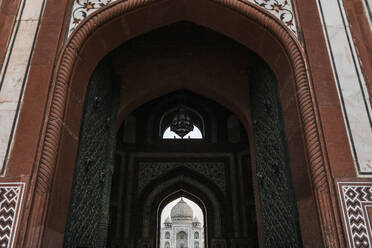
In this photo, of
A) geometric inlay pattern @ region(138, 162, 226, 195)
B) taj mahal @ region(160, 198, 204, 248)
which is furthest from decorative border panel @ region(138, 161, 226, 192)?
taj mahal @ region(160, 198, 204, 248)

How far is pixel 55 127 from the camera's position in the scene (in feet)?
8.04

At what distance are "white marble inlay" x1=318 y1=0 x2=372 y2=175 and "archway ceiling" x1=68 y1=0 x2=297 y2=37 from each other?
0.28m

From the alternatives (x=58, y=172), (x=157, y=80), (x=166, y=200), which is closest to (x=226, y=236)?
(x=166, y=200)

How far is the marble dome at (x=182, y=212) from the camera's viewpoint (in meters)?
25.9

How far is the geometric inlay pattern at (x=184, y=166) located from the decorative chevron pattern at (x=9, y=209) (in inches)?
178

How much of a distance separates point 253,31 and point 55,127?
1.86 m

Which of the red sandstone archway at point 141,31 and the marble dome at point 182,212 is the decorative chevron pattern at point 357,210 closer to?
the red sandstone archway at point 141,31

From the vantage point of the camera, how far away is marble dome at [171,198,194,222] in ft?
85.1

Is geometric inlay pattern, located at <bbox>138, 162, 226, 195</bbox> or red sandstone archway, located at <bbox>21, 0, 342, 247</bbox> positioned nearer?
red sandstone archway, located at <bbox>21, 0, 342, 247</bbox>

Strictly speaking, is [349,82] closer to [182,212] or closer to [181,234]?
[182,212]

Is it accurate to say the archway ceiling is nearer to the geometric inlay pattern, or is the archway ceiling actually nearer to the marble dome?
the geometric inlay pattern

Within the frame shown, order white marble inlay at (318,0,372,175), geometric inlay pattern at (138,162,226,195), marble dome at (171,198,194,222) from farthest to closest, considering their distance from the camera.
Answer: marble dome at (171,198,194,222) < geometric inlay pattern at (138,162,226,195) < white marble inlay at (318,0,372,175)

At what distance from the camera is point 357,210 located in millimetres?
2195

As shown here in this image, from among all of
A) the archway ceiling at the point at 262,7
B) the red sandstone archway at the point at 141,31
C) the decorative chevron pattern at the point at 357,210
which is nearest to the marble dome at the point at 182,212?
the red sandstone archway at the point at 141,31
